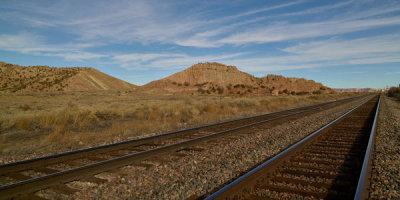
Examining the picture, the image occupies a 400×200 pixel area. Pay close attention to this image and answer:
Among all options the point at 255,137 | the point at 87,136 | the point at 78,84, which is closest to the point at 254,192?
the point at 255,137

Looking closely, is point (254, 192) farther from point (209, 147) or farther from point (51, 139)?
point (51, 139)

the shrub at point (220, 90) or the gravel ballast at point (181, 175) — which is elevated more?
the shrub at point (220, 90)

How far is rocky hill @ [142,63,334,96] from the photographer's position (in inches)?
2414

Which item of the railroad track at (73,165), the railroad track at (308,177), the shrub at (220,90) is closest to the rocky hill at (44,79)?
the shrub at (220,90)

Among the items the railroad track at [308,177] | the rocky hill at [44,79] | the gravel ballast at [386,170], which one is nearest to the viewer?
the railroad track at [308,177]

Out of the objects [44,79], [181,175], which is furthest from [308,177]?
[44,79]

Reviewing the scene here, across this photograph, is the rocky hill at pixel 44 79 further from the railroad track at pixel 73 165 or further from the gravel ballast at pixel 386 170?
the gravel ballast at pixel 386 170

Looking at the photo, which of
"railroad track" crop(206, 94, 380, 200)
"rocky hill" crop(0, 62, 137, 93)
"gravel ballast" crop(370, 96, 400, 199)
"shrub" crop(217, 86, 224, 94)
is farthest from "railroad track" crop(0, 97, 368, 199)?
"rocky hill" crop(0, 62, 137, 93)

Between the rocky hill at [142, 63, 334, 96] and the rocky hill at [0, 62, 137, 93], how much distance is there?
1094 cm

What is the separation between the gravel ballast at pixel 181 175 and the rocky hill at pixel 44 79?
59.5m

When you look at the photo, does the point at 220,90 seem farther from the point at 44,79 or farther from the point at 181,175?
the point at 181,175

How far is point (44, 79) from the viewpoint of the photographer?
6969cm

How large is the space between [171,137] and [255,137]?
9.99 feet

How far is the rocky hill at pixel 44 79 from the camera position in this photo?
63.2m
